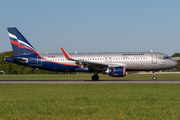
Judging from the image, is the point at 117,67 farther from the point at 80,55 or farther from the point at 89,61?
the point at 80,55

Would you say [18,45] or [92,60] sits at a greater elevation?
[18,45]

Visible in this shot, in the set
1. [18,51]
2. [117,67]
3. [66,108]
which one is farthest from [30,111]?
[18,51]

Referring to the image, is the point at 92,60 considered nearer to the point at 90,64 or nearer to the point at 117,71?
the point at 90,64

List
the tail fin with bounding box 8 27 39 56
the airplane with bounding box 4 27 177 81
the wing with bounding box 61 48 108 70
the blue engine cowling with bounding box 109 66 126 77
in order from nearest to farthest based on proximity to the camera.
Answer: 1. the blue engine cowling with bounding box 109 66 126 77
2. the wing with bounding box 61 48 108 70
3. the airplane with bounding box 4 27 177 81
4. the tail fin with bounding box 8 27 39 56

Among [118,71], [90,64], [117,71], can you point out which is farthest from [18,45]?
[118,71]

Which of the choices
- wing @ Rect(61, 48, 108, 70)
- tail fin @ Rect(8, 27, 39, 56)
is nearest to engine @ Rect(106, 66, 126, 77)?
wing @ Rect(61, 48, 108, 70)

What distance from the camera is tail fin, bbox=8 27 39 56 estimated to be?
3766cm

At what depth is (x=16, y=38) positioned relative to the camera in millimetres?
37812

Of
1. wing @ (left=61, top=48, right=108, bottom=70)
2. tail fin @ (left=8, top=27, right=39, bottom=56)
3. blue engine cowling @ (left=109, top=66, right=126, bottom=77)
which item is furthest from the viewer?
tail fin @ (left=8, top=27, right=39, bottom=56)

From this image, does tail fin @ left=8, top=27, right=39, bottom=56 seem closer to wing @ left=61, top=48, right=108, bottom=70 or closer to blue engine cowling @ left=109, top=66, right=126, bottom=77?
wing @ left=61, top=48, right=108, bottom=70

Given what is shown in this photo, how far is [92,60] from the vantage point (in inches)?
1391

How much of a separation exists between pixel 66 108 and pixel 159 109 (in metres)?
4.76

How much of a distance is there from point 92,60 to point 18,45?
40.1 ft

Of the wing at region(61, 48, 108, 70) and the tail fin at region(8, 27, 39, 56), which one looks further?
the tail fin at region(8, 27, 39, 56)
